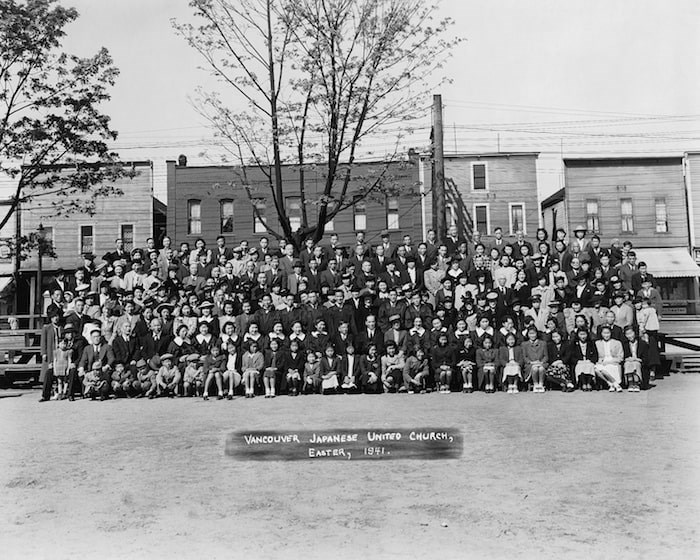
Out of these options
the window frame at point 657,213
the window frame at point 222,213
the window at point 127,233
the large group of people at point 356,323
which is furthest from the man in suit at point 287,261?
the window frame at point 657,213

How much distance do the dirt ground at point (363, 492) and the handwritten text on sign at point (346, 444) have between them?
7.5 inches

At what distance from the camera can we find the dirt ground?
15.7ft

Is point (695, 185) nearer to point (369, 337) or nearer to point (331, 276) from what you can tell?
point (331, 276)

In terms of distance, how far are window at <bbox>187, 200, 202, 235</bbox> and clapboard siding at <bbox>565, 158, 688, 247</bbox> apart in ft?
46.3

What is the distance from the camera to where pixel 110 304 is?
12.8 metres

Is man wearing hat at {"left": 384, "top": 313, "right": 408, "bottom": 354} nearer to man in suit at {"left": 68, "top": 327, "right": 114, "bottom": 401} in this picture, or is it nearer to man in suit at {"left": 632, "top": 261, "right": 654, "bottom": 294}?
man in suit at {"left": 632, "top": 261, "right": 654, "bottom": 294}

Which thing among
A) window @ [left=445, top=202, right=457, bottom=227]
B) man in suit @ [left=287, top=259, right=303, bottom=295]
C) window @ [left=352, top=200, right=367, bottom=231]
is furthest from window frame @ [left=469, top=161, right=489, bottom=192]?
man in suit @ [left=287, top=259, right=303, bottom=295]

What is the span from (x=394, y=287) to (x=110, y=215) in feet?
65.2

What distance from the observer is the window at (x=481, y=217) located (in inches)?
1146

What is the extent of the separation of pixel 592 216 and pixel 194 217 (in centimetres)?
1530

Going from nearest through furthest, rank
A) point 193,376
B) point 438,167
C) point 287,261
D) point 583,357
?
point 583,357 < point 193,376 < point 287,261 < point 438,167

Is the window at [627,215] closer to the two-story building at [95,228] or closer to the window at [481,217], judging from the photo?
the window at [481,217]

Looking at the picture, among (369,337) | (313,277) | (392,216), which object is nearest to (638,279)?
(369,337)

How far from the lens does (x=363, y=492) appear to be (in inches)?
229
